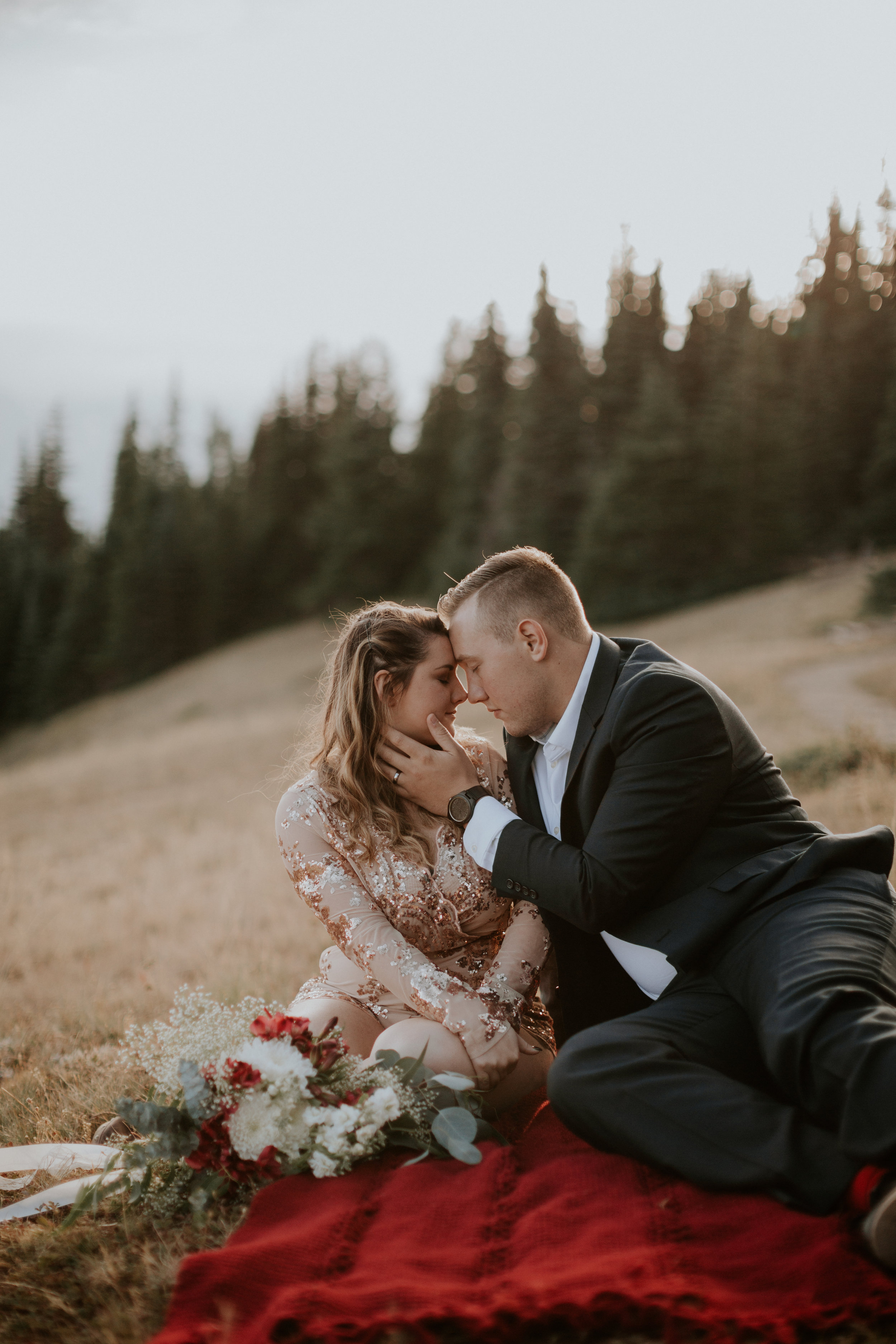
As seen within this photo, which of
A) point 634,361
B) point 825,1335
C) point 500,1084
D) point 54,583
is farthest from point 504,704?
point 54,583

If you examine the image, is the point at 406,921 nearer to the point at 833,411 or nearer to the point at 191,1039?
the point at 191,1039

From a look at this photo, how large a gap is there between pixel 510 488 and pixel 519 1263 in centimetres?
3435

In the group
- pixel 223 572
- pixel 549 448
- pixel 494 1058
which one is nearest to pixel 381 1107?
pixel 494 1058

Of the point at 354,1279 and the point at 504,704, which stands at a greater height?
the point at 504,704

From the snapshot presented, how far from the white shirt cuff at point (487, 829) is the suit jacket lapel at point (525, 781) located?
1.03 feet

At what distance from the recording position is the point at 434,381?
143 feet

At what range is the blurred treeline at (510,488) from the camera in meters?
32.4

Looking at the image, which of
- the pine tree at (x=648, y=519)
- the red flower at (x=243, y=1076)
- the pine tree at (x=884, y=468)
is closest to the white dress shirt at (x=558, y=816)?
the red flower at (x=243, y=1076)

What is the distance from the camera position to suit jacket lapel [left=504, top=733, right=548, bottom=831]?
372 centimetres

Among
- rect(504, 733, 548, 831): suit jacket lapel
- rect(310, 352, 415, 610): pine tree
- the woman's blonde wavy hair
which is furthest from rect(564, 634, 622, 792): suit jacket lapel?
rect(310, 352, 415, 610): pine tree

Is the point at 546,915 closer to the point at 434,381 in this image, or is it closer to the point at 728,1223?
the point at 728,1223

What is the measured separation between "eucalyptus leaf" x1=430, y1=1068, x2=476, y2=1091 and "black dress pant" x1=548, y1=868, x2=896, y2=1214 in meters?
0.32

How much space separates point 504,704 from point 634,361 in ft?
115

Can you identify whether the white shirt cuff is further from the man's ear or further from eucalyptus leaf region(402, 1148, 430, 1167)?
eucalyptus leaf region(402, 1148, 430, 1167)
